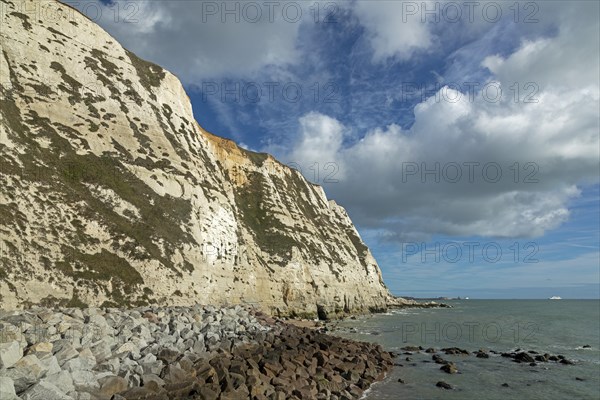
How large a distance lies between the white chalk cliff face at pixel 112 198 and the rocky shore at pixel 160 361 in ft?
23.3

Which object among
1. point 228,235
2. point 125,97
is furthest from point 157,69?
point 228,235

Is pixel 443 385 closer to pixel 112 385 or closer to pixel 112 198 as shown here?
pixel 112 385

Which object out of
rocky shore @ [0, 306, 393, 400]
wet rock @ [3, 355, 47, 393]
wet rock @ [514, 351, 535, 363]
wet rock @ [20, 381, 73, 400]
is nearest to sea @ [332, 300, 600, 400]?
wet rock @ [514, 351, 535, 363]

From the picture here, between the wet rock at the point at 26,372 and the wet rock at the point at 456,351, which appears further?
the wet rock at the point at 456,351

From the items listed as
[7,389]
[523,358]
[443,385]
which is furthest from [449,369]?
[7,389]

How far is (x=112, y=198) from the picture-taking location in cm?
3231

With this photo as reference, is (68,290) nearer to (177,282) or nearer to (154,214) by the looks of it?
(177,282)

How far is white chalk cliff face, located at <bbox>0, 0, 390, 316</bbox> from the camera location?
24.6 m

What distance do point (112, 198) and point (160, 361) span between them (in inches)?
895

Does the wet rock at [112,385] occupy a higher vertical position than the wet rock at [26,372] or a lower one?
lower

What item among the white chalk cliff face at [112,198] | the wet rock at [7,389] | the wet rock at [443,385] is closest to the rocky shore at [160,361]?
the wet rock at [7,389]

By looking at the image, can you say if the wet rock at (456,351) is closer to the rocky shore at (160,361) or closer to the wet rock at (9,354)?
the rocky shore at (160,361)

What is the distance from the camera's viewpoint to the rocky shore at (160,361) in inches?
399

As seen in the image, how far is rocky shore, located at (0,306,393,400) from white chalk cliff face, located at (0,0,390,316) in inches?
280
